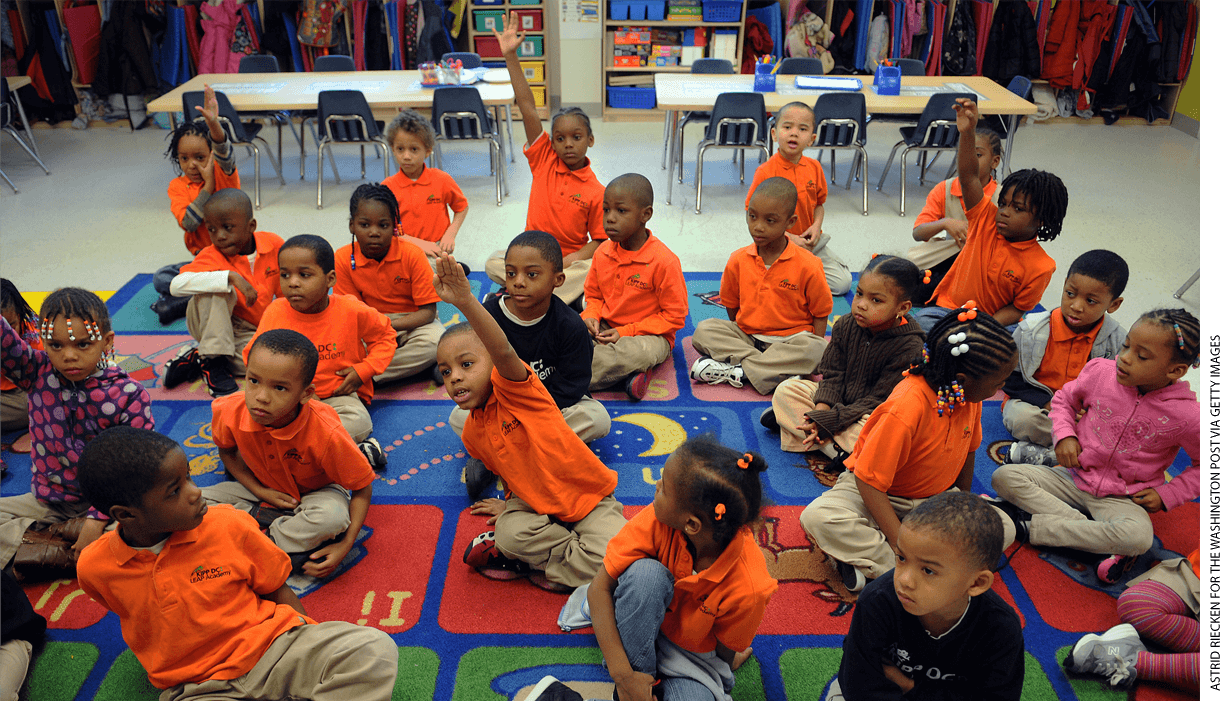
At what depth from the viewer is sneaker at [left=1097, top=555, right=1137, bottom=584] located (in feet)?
6.95

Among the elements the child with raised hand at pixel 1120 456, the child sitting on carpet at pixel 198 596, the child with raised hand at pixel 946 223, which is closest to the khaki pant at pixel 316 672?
the child sitting on carpet at pixel 198 596

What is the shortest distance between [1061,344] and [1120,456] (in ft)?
1.92

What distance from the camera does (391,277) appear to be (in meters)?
3.13

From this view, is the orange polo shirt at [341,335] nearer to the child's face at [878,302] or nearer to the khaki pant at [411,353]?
the khaki pant at [411,353]

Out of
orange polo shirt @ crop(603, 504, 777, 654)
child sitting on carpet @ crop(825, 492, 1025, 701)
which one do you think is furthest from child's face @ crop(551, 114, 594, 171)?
child sitting on carpet @ crop(825, 492, 1025, 701)

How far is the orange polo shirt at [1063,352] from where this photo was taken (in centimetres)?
266

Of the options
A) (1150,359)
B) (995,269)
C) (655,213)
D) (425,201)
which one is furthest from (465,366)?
(655,213)

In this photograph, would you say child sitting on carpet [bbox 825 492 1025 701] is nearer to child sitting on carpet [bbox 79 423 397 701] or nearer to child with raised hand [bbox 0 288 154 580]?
child sitting on carpet [bbox 79 423 397 701]

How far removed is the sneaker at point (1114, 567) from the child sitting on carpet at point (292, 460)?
197 centimetres

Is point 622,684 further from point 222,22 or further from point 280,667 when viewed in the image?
point 222,22

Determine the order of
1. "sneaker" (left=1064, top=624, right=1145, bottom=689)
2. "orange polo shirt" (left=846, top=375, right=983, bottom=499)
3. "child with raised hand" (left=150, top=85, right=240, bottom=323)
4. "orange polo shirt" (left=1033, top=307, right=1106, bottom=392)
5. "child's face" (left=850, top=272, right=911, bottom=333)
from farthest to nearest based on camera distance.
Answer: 1. "child with raised hand" (left=150, top=85, right=240, bottom=323)
2. "orange polo shirt" (left=1033, top=307, right=1106, bottom=392)
3. "child's face" (left=850, top=272, right=911, bottom=333)
4. "orange polo shirt" (left=846, top=375, right=983, bottom=499)
5. "sneaker" (left=1064, top=624, right=1145, bottom=689)

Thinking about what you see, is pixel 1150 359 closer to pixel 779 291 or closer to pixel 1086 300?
pixel 1086 300

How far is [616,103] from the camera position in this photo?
7340mm

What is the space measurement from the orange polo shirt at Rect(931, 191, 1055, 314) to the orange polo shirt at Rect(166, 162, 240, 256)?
311 cm
